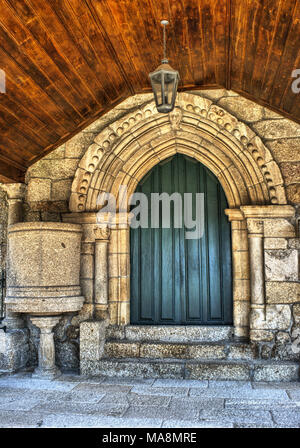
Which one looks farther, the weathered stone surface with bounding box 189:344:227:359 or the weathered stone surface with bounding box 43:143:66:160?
the weathered stone surface with bounding box 43:143:66:160

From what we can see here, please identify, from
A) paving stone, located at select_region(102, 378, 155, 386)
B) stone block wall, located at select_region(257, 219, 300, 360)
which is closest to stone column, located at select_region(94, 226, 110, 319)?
paving stone, located at select_region(102, 378, 155, 386)

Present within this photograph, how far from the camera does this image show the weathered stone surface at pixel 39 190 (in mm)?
4652

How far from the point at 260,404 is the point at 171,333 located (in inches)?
53.6

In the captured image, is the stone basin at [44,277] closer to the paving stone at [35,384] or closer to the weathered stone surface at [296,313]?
the paving stone at [35,384]

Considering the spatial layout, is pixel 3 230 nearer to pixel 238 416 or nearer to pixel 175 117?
pixel 175 117

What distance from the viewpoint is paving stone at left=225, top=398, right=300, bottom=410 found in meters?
3.08

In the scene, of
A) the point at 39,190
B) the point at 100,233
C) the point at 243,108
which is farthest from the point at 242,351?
the point at 39,190

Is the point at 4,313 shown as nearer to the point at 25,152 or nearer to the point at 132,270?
the point at 132,270

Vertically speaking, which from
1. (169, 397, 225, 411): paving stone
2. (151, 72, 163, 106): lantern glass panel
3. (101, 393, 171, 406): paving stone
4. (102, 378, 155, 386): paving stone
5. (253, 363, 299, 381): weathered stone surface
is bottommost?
(102, 378, 155, 386): paving stone

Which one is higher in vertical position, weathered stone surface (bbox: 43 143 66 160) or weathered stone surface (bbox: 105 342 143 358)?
weathered stone surface (bbox: 43 143 66 160)

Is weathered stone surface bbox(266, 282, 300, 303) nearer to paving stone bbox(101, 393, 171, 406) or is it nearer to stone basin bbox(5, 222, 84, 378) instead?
paving stone bbox(101, 393, 171, 406)

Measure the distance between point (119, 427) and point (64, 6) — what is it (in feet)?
9.89

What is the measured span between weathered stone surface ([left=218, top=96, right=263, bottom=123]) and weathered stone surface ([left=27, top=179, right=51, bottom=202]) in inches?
84.0
